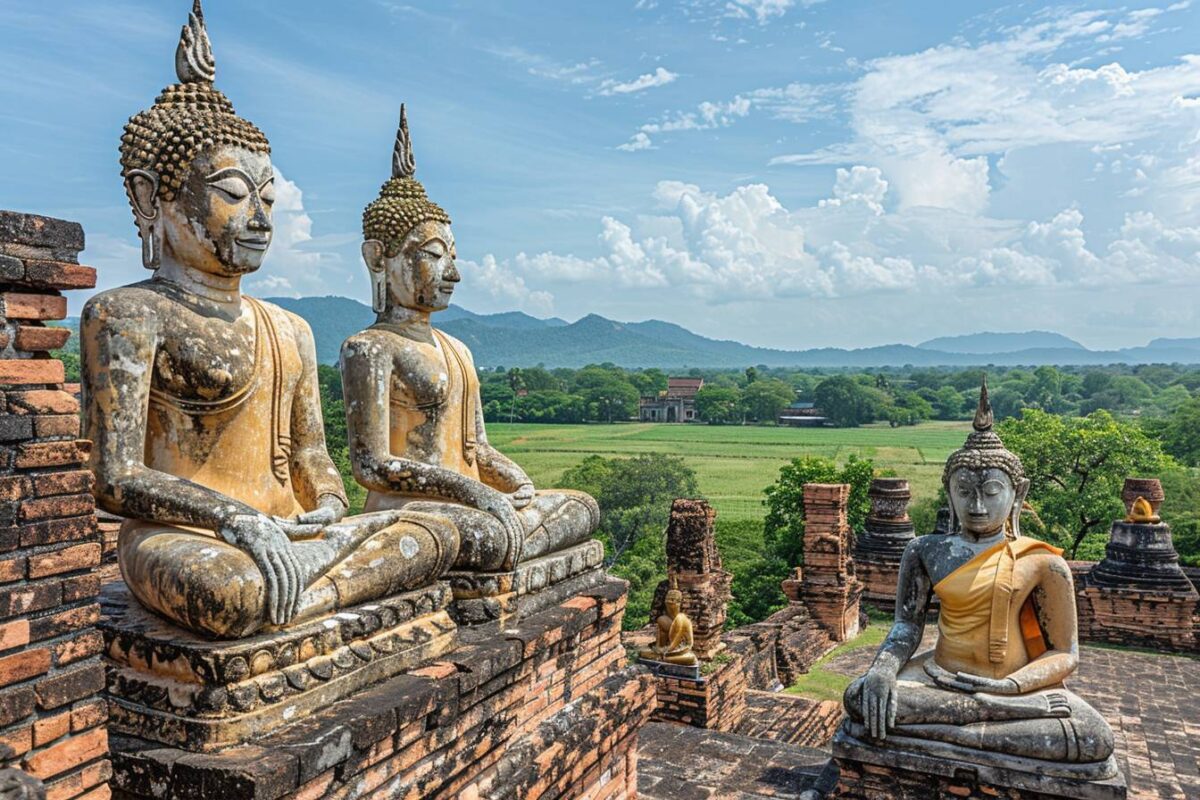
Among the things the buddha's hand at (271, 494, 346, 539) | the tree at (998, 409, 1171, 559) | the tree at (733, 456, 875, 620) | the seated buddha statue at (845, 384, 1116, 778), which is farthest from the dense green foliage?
the buddha's hand at (271, 494, 346, 539)

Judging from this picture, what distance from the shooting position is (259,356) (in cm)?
384

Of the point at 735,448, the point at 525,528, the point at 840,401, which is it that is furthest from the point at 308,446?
the point at 840,401

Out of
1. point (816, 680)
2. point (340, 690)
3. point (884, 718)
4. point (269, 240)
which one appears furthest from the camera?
point (816, 680)

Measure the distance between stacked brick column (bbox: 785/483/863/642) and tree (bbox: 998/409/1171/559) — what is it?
8.96 metres

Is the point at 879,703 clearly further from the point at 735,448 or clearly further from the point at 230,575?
the point at 735,448

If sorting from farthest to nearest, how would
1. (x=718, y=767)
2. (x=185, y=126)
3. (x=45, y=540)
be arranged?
1. (x=718, y=767)
2. (x=185, y=126)
3. (x=45, y=540)

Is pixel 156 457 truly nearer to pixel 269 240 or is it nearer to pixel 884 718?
pixel 269 240

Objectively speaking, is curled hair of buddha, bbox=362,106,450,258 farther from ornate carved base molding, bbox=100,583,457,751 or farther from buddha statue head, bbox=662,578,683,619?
buddha statue head, bbox=662,578,683,619

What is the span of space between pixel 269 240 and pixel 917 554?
479 centimetres

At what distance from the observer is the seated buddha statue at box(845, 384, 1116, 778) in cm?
552

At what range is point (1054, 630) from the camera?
5.83 metres

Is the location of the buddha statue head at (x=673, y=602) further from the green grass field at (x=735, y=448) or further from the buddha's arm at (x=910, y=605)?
the green grass field at (x=735, y=448)

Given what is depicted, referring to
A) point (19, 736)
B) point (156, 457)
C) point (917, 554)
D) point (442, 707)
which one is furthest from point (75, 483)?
point (917, 554)

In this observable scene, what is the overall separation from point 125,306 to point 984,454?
5252 mm
